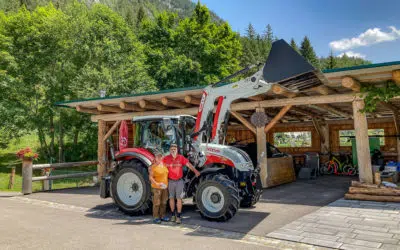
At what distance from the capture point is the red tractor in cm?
542

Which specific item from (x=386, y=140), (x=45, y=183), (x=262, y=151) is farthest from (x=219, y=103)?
(x=386, y=140)

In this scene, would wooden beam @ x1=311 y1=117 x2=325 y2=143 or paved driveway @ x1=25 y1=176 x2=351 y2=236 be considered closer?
paved driveway @ x1=25 y1=176 x2=351 y2=236

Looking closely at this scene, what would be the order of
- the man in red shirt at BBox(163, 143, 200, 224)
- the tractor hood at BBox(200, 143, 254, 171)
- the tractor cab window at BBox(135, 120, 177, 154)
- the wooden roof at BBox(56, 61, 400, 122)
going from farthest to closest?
the wooden roof at BBox(56, 61, 400, 122), the tractor cab window at BBox(135, 120, 177, 154), the tractor hood at BBox(200, 143, 254, 171), the man in red shirt at BBox(163, 143, 200, 224)

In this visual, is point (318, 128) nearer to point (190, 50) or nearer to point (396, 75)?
point (396, 75)

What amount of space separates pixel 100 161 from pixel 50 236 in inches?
326

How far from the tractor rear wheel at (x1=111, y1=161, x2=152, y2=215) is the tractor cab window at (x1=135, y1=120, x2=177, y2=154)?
0.50 meters

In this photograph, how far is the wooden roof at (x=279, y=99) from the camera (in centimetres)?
726

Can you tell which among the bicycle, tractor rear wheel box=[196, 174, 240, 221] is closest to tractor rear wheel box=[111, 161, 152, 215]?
tractor rear wheel box=[196, 174, 240, 221]

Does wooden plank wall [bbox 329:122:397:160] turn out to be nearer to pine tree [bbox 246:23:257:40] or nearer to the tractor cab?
the tractor cab

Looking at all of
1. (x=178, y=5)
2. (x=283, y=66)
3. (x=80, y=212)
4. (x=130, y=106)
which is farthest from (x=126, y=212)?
(x=178, y=5)

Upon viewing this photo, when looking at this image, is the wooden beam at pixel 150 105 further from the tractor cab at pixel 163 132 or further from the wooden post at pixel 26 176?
the wooden post at pixel 26 176

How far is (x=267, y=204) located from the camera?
714cm

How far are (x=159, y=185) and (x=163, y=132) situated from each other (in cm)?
124

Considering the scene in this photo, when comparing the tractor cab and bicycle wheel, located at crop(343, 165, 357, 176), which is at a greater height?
the tractor cab
